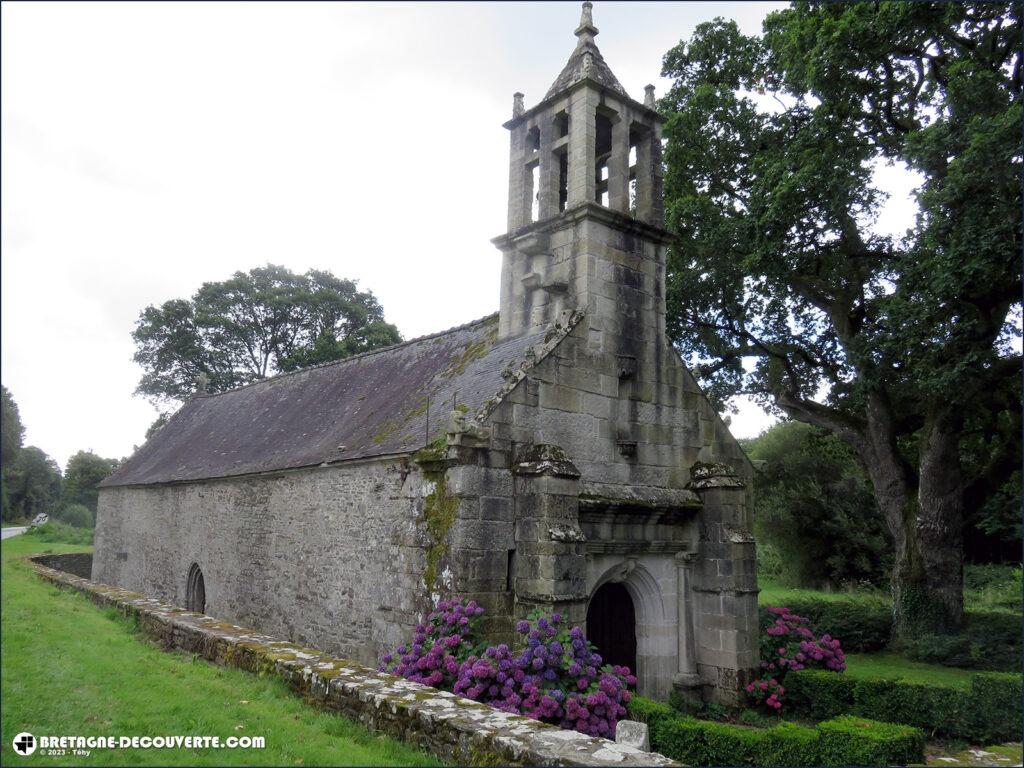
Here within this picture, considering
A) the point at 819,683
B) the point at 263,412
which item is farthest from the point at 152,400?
the point at 819,683

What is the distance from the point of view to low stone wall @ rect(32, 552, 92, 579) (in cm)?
2575

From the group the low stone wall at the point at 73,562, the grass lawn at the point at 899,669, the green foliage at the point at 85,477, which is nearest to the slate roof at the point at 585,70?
the grass lawn at the point at 899,669

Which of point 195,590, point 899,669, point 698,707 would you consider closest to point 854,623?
point 899,669

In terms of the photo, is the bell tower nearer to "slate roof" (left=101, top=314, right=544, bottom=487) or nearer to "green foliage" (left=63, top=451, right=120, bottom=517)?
"slate roof" (left=101, top=314, right=544, bottom=487)

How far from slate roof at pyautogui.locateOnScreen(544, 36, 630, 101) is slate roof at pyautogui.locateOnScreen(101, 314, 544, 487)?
4363 mm

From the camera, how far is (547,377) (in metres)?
10.8

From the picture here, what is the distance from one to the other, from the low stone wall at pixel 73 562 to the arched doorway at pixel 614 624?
22216mm

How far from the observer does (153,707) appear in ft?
20.0

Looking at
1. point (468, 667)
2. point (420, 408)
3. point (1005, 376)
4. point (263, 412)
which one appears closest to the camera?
point (468, 667)

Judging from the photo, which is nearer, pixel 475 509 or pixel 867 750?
pixel 867 750

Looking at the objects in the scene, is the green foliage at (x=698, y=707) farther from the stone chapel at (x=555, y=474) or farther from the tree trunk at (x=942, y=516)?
the tree trunk at (x=942, y=516)

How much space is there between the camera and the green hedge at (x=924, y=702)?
9.97m

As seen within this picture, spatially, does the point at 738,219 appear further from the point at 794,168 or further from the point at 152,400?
the point at 152,400

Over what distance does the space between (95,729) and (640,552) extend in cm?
787
